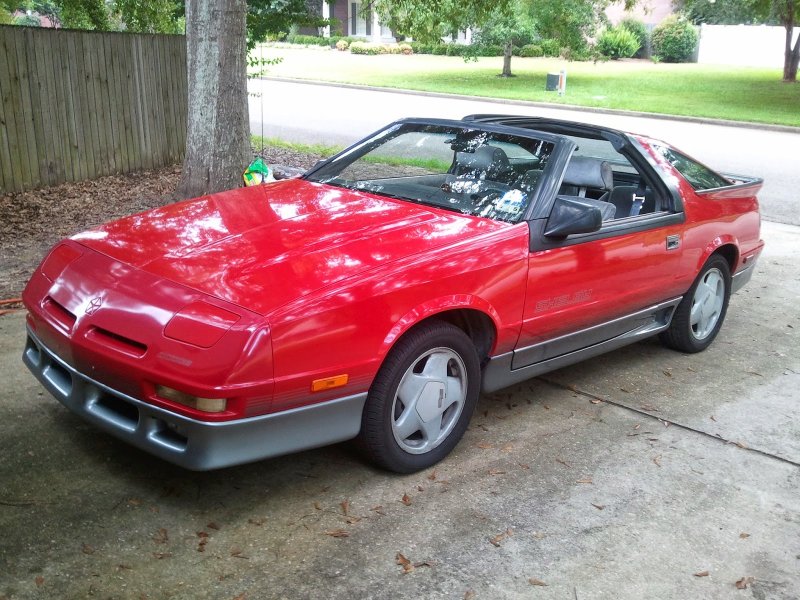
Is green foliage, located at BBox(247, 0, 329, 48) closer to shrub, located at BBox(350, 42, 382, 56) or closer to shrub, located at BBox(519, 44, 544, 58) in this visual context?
shrub, located at BBox(519, 44, 544, 58)

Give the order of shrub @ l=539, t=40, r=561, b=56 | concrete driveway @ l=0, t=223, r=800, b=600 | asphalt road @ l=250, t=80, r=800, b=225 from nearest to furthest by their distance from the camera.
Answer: concrete driveway @ l=0, t=223, r=800, b=600 → asphalt road @ l=250, t=80, r=800, b=225 → shrub @ l=539, t=40, r=561, b=56

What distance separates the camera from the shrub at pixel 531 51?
143ft

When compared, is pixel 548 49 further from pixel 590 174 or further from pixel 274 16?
pixel 590 174

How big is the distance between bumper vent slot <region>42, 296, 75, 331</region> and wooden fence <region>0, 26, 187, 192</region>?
18.4 ft

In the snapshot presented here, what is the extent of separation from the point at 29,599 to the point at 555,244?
9.22 feet

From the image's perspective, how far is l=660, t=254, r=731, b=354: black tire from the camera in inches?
219

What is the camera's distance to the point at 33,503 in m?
3.47

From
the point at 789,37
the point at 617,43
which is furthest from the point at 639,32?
the point at 789,37

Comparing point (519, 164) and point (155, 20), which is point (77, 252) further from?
point (155, 20)

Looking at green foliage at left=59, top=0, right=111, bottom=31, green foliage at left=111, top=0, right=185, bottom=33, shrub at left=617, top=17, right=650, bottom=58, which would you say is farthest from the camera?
shrub at left=617, top=17, right=650, bottom=58

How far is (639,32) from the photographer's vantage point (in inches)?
1813

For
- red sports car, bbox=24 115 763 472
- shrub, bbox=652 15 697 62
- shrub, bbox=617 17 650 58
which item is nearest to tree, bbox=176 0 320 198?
red sports car, bbox=24 115 763 472

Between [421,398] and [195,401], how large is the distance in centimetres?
108

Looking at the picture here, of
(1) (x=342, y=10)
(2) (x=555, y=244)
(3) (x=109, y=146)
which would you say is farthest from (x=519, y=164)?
(1) (x=342, y=10)
